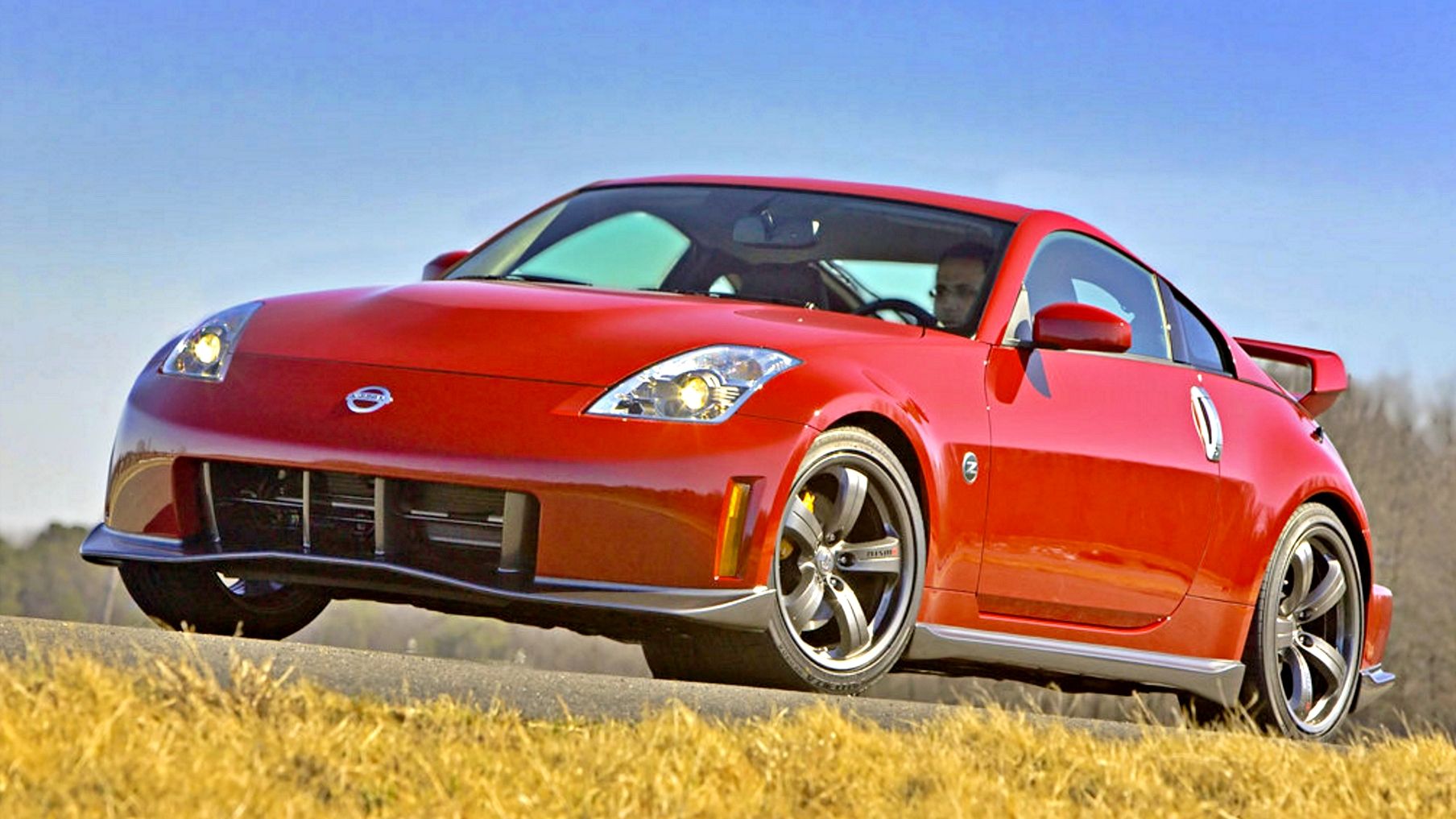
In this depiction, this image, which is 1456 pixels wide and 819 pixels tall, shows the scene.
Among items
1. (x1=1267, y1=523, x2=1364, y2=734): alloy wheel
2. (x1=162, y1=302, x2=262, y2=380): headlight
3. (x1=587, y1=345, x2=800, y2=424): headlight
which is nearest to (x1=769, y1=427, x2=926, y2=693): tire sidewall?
(x1=587, y1=345, x2=800, y2=424): headlight

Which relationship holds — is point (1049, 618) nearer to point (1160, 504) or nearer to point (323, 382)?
point (1160, 504)

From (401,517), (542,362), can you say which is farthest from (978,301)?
(401,517)

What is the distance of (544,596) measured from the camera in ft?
18.8

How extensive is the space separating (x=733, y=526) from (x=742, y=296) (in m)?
1.34

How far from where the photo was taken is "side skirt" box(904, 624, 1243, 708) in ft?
21.2

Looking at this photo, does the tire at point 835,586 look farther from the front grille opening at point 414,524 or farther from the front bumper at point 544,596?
the front grille opening at point 414,524

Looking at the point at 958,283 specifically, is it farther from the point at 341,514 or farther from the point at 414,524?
the point at 341,514

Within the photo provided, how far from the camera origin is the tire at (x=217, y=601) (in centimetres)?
663

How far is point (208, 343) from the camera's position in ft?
20.9

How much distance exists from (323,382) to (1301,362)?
16.0 feet

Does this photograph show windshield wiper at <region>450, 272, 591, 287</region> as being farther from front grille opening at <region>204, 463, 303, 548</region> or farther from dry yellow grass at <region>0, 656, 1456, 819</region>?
dry yellow grass at <region>0, 656, 1456, 819</region>

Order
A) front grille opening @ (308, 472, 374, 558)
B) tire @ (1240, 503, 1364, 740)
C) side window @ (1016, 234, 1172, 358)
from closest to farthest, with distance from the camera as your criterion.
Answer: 1. front grille opening @ (308, 472, 374, 558)
2. side window @ (1016, 234, 1172, 358)
3. tire @ (1240, 503, 1364, 740)

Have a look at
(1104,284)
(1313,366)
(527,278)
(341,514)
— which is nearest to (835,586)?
(341,514)

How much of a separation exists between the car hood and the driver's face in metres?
0.40
